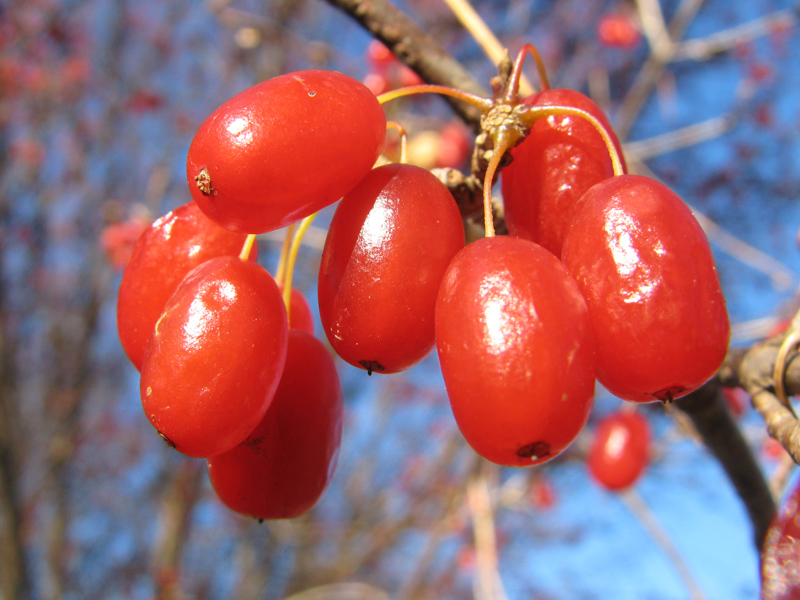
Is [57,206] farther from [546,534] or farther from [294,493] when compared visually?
[546,534]

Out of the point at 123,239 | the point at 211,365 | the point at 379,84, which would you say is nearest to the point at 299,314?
the point at 211,365

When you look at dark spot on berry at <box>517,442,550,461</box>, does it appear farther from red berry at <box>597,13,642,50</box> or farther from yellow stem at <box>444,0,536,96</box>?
red berry at <box>597,13,642,50</box>

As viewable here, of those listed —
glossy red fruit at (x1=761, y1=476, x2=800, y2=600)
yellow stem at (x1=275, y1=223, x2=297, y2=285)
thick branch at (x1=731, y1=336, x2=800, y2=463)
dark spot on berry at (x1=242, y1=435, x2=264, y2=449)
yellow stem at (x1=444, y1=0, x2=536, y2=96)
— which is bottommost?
thick branch at (x1=731, y1=336, x2=800, y2=463)

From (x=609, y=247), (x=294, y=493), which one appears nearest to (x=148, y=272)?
(x=294, y=493)

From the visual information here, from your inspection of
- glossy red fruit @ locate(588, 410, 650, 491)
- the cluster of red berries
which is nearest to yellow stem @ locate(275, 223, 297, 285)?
the cluster of red berries

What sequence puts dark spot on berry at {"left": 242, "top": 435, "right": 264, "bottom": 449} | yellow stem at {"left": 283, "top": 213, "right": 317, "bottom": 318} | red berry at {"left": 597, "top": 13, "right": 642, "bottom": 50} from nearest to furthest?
dark spot on berry at {"left": 242, "top": 435, "right": 264, "bottom": 449}
yellow stem at {"left": 283, "top": 213, "right": 317, "bottom": 318}
red berry at {"left": 597, "top": 13, "right": 642, "bottom": 50}

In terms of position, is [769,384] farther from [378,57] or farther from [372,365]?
[378,57]

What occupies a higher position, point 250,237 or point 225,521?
point 250,237
